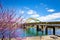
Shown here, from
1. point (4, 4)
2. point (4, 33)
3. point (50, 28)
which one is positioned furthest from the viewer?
point (50, 28)

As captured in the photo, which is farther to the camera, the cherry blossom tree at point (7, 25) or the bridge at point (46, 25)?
the bridge at point (46, 25)

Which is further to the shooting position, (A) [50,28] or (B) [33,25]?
(A) [50,28]

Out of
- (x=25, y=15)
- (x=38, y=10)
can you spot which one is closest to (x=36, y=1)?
(x=38, y=10)

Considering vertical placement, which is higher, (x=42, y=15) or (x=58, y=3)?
(x=58, y=3)

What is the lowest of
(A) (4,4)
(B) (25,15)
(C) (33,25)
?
(C) (33,25)

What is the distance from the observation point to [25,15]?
203 cm

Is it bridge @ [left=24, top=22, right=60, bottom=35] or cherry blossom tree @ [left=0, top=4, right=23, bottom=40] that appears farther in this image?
bridge @ [left=24, top=22, right=60, bottom=35]

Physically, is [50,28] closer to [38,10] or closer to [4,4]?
[38,10]

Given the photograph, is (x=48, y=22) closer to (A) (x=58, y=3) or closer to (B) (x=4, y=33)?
(A) (x=58, y=3)

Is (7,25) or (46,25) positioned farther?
(46,25)

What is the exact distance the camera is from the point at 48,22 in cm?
221

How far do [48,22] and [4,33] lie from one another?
2.98 feet

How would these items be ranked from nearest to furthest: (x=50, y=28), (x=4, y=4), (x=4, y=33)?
(x=4, y=33)
(x=4, y=4)
(x=50, y=28)

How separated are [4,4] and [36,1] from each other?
0.53m
